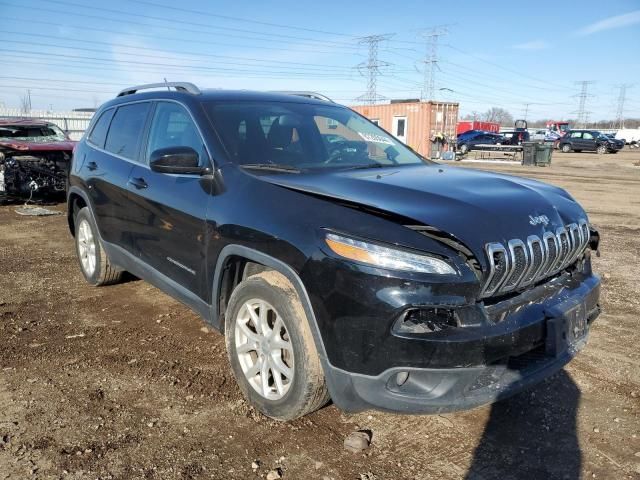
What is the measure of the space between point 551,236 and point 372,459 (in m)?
1.46

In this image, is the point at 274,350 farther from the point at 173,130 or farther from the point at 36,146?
the point at 36,146

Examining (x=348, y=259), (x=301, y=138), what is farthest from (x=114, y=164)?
(x=348, y=259)

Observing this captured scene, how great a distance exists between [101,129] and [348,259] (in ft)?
11.9

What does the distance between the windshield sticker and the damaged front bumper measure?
1.89 metres

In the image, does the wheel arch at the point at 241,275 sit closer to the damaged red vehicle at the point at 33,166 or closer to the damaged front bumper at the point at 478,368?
the damaged front bumper at the point at 478,368

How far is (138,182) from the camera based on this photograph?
3934 millimetres

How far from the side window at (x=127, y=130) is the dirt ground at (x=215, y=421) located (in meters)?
1.42

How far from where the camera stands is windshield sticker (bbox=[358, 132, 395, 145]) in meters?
4.12

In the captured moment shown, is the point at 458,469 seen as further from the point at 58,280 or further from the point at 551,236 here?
the point at 58,280

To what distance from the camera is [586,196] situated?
13.4 metres

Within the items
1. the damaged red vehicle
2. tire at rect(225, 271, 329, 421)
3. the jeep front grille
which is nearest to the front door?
the damaged red vehicle

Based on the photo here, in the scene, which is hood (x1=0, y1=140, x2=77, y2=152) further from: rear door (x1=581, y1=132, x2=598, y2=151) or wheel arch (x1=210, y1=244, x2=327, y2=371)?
rear door (x1=581, y1=132, x2=598, y2=151)

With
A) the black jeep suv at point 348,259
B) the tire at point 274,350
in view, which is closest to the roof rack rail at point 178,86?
the black jeep suv at point 348,259

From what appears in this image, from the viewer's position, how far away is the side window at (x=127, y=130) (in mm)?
4246
